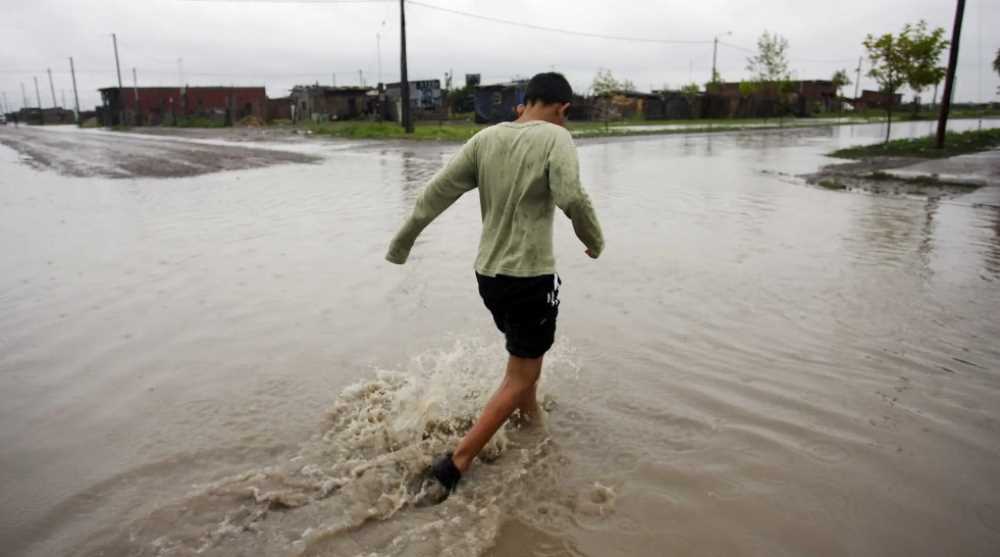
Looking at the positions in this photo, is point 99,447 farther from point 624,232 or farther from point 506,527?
point 624,232

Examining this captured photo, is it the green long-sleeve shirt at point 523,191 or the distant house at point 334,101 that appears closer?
the green long-sleeve shirt at point 523,191

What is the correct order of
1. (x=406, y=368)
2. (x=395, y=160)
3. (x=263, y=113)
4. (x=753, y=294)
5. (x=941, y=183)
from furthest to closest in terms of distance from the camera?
(x=263, y=113)
(x=395, y=160)
(x=941, y=183)
(x=753, y=294)
(x=406, y=368)

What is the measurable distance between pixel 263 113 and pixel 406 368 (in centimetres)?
6385

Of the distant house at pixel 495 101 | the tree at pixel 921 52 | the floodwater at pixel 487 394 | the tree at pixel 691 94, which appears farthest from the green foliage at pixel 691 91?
the floodwater at pixel 487 394

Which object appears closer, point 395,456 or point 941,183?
point 395,456

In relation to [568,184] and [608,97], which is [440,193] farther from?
[608,97]

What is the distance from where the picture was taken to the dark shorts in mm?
3033

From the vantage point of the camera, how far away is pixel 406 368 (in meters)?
4.42

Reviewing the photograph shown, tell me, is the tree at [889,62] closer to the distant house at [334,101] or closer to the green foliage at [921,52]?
the green foliage at [921,52]

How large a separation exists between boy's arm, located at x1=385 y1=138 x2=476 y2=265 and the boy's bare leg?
0.78 metres

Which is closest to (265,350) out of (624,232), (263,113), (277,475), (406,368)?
(406,368)

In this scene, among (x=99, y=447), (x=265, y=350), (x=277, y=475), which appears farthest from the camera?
(x=265, y=350)

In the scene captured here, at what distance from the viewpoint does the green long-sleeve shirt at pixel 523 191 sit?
2.89 meters

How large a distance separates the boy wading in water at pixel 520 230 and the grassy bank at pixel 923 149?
19.3 meters
